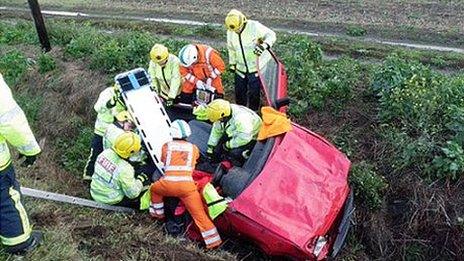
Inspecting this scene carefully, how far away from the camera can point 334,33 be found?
1517 cm

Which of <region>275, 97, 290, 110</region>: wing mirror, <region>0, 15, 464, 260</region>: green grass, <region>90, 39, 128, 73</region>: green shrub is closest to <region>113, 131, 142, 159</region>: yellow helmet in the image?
<region>0, 15, 464, 260</region>: green grass

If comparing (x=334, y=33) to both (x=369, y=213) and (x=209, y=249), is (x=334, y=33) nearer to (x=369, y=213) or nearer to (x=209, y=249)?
(x=369, y=213)

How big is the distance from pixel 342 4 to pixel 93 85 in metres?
10.6

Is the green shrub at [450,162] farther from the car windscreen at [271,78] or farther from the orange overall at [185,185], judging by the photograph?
the orange overall at [185,185]

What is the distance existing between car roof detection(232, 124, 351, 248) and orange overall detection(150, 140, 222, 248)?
55 centimetres

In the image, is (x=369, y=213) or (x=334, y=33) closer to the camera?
(x=369, y=213)

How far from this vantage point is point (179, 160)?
20.4 feet

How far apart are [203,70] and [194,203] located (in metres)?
2.78

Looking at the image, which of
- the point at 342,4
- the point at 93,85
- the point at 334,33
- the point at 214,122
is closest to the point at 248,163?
the point at 214,122

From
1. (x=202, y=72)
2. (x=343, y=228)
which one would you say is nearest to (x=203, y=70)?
(x=202, y=72)

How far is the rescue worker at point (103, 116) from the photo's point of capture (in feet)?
25.3

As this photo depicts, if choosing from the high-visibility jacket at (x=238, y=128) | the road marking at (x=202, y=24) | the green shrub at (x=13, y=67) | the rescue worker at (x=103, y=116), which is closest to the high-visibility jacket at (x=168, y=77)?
the rescue worker at (x=103, y=116)

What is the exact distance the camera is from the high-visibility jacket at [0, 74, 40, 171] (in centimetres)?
477

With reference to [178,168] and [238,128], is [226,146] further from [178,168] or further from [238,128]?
[178,168]
